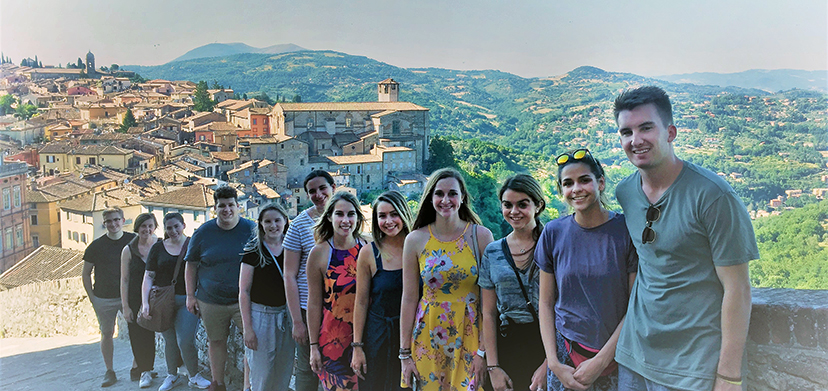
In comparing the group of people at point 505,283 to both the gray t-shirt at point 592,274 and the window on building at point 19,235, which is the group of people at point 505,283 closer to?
the gray t-shirt at point 592,274

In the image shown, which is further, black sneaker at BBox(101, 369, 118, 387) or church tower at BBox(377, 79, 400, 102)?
church tower at BBox(377, 79, 400, 102)

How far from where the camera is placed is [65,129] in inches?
1121

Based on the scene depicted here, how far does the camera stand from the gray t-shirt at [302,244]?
225 centimetres

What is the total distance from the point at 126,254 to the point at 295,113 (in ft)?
113

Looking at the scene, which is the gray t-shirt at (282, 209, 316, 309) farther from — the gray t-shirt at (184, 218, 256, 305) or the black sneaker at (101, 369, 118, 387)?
the black sneaker at (101, 369, 118, 387)

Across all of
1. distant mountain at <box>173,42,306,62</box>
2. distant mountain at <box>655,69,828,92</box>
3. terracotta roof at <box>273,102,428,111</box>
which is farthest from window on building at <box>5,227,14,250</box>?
distant mountain at <box>173,42,306,62</box>

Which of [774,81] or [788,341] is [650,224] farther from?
[774,81]

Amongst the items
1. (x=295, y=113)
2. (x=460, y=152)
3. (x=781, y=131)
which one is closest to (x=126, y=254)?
(x=781, y=131)

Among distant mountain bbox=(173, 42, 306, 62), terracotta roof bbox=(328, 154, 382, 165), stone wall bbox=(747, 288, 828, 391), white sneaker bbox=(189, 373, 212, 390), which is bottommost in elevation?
terracotta roof bbox=(328, 154, 382, 165)

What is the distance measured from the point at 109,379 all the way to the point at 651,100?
313 centimetres

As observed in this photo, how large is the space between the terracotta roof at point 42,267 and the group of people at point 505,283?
5.85m

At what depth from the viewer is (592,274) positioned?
1.47 m

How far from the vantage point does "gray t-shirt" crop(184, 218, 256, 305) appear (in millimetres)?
2625

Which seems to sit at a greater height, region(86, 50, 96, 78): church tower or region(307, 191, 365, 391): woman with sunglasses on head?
region(86, 50, 96, 78): church tower
